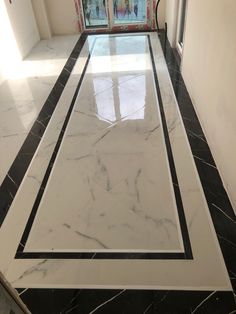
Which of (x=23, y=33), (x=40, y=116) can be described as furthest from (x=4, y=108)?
(x=23, y=33)

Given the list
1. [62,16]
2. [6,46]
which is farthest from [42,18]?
[6,46]

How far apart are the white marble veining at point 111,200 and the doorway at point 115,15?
2618 mm

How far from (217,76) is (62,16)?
4128 mm

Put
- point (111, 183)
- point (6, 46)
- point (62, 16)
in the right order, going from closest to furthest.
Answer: point (111, 183)
point (6, 46)
point (62, 16)

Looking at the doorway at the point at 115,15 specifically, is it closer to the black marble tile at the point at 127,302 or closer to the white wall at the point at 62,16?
the white wall at the point at 62,16

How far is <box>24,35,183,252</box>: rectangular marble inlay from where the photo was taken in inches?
72.1

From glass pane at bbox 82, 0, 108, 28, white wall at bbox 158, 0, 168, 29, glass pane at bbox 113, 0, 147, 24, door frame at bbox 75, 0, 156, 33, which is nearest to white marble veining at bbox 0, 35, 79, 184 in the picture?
door frame at bbox 75, 0, 156, 33

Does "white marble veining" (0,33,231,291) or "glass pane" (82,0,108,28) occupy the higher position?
"glass pane" (82,0,108,28)

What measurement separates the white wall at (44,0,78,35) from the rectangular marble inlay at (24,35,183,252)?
2.58 m

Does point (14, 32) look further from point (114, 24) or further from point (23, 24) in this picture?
point (114, 24)

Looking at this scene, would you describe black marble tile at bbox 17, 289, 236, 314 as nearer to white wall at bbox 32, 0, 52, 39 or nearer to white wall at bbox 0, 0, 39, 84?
white wall at bbox 0, 0, 39, 84

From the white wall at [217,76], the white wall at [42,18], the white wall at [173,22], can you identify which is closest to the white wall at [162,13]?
the white wall at [173,22]

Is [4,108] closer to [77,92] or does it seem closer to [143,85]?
[77,92]

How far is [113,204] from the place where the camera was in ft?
6.68
